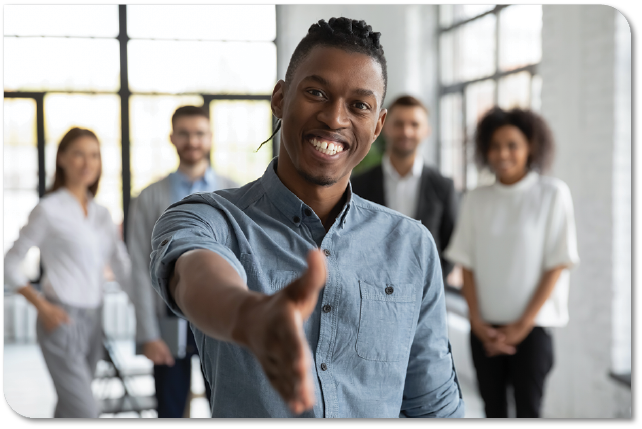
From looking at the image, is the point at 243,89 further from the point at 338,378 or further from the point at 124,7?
the point at 338,378

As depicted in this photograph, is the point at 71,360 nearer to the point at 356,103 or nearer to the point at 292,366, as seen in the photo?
the point at 356,103

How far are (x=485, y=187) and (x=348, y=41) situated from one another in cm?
168

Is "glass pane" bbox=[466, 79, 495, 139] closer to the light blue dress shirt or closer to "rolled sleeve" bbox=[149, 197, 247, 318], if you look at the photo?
the light blue dress shirt

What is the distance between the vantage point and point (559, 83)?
3.44 meters

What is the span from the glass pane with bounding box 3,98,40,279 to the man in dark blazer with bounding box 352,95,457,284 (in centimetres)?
418

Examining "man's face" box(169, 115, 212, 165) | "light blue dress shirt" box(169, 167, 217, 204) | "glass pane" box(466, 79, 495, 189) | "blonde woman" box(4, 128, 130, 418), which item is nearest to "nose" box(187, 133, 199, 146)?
"man's face" box(169, 115, 212, 165)

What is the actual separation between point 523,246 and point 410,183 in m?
0.58

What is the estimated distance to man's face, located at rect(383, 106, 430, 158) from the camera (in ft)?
9.08

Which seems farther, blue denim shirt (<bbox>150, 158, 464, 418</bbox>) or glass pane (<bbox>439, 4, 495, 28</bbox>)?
glass pane (<bbox>439, 4, 495, 28</bbox>)

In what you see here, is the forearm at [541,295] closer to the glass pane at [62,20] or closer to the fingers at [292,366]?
the fingers at [292,366]

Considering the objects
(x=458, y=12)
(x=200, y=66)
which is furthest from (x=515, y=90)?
(x=200, y=66)

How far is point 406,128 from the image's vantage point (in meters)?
2.76

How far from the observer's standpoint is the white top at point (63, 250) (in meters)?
2.57

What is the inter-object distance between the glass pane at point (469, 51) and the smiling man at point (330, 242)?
13.0 ft
